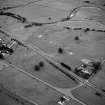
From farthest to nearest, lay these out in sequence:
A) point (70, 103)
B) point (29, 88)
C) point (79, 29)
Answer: point (79, 29) < point (29, 88) < point (70, 103)

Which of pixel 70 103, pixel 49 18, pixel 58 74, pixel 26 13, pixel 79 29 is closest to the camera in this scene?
pixel 70 103

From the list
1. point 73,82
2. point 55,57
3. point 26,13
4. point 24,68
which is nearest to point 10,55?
point 24,68

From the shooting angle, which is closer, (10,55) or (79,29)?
(10,55)

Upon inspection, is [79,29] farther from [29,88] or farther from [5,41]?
[29,88]

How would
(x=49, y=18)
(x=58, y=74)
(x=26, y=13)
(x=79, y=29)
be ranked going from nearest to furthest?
(x=58, y=74)
(x=79, y=29)
(x=49, y=18)
(x=26, y=13)

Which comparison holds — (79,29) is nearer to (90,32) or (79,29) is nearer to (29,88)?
(90,32)

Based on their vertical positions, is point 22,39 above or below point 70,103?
above

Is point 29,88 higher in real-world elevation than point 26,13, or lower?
lower

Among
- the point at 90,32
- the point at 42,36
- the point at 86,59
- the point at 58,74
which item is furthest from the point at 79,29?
the point at 58,74

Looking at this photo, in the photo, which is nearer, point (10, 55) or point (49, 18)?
point (10, 55)
